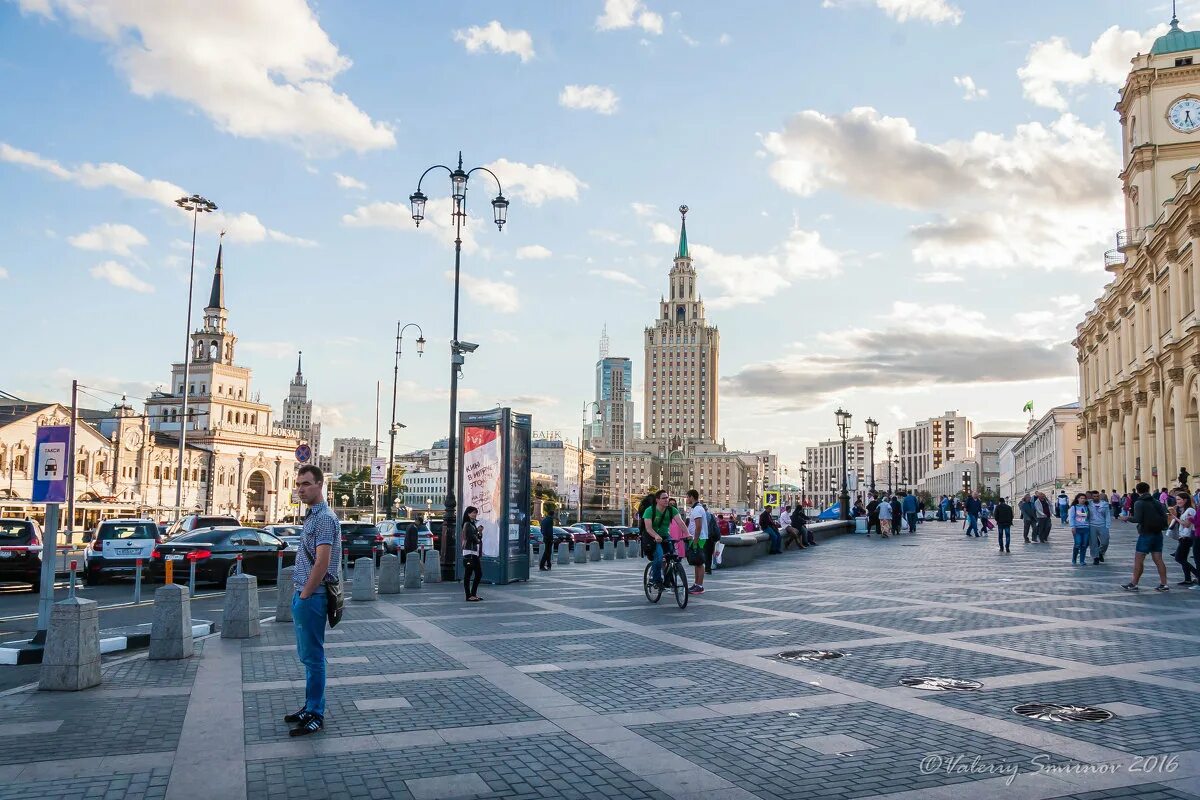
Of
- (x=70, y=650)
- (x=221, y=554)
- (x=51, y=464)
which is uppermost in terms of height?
(x=51, y=464)

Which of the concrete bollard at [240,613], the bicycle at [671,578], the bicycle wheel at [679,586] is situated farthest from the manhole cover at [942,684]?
the concrete bollard at [240,613]

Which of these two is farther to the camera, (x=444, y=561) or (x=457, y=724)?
(x=444, y=561)

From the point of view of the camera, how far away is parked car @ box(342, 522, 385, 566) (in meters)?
30.5

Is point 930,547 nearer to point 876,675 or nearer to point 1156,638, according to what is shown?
point 1156,638

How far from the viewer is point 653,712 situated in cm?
769

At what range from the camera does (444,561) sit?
22594mm

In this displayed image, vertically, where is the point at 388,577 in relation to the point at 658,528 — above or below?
below

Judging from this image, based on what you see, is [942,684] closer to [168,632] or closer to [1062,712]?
[1062,712]

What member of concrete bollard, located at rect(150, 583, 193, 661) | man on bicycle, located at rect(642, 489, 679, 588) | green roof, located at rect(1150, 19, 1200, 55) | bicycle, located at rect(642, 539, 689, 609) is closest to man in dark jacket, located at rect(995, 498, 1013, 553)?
bicycle, located at rect(642, 539, 689, 609)

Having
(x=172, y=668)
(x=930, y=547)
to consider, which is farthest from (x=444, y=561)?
(x=930, y=547)

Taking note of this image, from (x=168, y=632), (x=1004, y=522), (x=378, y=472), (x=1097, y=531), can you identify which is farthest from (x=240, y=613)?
(x=378, y=472)

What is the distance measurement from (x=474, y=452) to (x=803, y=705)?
14.3 meters

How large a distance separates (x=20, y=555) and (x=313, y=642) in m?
17.4

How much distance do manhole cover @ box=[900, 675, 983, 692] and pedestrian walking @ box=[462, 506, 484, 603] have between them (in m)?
9.59
